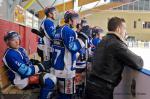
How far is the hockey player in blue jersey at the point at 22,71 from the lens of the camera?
15.4ft

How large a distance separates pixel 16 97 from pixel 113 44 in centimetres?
166

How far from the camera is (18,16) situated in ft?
27.7

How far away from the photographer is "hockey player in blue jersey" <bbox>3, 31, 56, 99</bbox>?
469 centimetres

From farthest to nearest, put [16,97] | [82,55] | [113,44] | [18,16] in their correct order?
[18,16]
[82,55]
[16,97]
[113,44]

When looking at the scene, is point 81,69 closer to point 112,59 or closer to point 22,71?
point 22,71

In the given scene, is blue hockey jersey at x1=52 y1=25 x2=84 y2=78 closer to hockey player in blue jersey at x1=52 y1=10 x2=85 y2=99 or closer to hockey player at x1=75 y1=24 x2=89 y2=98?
hockey player in blue jersey at x1=52 y1=10 x2=85 y2=99

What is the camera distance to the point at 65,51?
5.24m

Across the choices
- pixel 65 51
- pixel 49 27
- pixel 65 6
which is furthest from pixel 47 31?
pixel 65 6

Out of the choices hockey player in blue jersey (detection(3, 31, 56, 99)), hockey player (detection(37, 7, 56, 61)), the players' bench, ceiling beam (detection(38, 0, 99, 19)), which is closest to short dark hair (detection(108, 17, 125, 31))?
hockey player in blue jersey (detection(3, 31, 56, 99))

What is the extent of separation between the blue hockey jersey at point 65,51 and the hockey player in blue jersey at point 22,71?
0.27m

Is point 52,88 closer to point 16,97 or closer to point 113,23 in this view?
point 16,97

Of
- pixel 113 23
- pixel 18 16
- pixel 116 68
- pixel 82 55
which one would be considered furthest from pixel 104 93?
pixel 18 16

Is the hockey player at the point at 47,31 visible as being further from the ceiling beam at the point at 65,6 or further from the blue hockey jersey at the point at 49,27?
the ceiling beam at the point at 65,6

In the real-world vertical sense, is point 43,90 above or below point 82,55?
below
